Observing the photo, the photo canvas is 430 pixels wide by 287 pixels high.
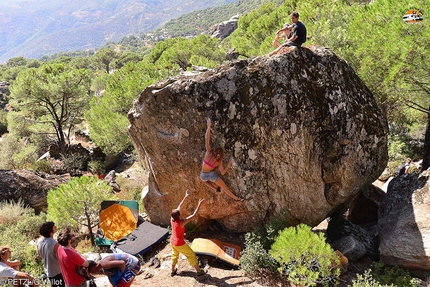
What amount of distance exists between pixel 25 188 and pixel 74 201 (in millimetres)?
7163

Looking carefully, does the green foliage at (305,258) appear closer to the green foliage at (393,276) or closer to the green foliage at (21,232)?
the green foliage at (393,276)

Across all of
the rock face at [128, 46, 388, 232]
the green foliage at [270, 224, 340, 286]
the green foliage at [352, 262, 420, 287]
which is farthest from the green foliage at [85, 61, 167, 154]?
the green foliage at [352, 262, 420, 287]

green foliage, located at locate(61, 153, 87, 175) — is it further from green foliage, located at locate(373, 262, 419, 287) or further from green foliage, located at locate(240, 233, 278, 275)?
green foliage, located at locate(373, 262, 419, 287)

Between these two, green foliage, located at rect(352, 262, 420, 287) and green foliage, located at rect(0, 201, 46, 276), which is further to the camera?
green foliage, located at rect(0, 201, 46, 276)

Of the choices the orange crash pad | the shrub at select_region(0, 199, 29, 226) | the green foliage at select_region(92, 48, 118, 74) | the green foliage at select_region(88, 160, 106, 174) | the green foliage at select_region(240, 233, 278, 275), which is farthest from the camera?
the green foliage at select_region(92, 48, 118, 74)

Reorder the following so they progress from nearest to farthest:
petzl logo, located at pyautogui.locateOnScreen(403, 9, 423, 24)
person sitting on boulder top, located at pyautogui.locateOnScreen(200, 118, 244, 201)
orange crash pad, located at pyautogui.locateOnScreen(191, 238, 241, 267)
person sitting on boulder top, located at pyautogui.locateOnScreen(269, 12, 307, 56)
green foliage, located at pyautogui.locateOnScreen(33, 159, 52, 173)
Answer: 1. person sitting on boulder top, located at pyautogui.locateOnScreen(200, 118, 244, 201)
2. orange crash pad, located at pyautogui.locateOnScreen(191, 238, 241, 267)
3. person sitting on boulder top, located at pyautogui.locateOnScreen(269, 12, 307, 56)
4. petzl logo, located at pyautogui.locateOnScreen(403, 9, 423, 24)
5. green foliage, located at pyautogui.locateOnScreen(33, 159, 52, 173)

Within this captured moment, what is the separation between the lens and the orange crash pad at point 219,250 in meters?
7.54

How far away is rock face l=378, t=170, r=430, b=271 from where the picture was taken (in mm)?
7617

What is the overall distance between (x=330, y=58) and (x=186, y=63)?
30186mm

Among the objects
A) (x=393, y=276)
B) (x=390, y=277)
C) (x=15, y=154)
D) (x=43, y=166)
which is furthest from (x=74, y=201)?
(x=15, y=154)

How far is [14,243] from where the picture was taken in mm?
9719

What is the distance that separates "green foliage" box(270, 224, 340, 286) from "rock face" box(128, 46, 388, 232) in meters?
1.70

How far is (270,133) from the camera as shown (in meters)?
7.74

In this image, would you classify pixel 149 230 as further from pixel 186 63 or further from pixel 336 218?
pixel 186 63
